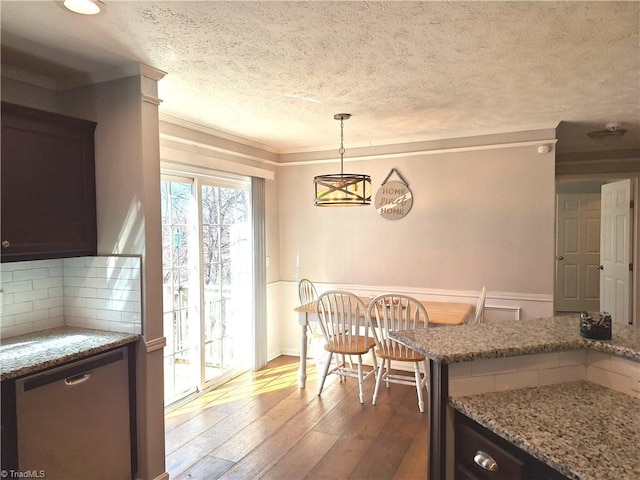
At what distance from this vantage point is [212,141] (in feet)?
12.6

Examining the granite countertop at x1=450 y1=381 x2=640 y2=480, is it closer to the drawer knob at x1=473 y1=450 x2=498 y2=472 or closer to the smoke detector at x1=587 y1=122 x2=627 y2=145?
the drawer knob at x1=473 y1=450 x2=498 y2=472

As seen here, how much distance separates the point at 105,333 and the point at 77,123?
3.87 feet

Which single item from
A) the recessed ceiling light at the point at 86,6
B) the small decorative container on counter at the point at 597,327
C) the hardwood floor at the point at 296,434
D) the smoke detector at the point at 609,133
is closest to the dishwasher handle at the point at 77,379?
the hardwood floor at the point at 296,434

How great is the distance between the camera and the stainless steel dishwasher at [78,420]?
1.85 metres

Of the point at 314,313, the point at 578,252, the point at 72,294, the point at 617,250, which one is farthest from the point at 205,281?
the point at 578,252

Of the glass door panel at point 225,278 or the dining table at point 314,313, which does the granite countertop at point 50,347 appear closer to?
the glass door panel at point 225,278

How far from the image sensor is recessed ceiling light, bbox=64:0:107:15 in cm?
162

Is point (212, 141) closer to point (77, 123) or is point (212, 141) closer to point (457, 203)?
point (77, 123)

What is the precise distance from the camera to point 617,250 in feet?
16.8

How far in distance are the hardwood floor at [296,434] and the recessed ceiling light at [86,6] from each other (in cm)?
244

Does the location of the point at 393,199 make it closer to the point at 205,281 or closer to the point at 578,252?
the point at 205,281

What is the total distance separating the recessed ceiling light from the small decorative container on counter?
2.23m

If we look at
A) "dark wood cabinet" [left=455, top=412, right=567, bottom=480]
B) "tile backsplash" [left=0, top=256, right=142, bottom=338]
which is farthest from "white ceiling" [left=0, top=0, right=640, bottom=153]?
"dark wood cabinet" [left=455, top=412, right=567, bottom=480]

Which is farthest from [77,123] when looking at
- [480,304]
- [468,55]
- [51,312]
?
[480,304]
